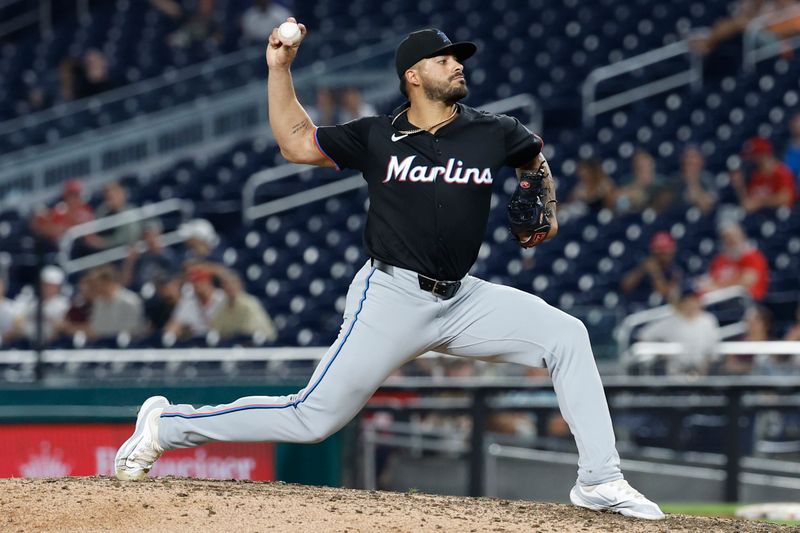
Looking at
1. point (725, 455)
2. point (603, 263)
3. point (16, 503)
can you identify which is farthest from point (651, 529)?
point (603, 263)

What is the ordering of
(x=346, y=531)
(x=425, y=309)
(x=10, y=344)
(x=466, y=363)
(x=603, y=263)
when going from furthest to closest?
1. (x=603, y=263)
2. (x=10, y=344)
3. (x=466, y=363)
4. (x=425, y=309)
5. (x=346, y=531)

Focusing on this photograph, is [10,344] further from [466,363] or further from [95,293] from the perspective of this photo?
[466,363]

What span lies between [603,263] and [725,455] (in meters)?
3.93

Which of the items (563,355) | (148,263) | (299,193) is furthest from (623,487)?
(299,193)

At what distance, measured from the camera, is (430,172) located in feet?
16.6

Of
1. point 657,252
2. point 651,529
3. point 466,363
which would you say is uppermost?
point 657,252

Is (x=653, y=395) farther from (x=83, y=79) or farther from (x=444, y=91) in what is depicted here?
(x=83, y=79)

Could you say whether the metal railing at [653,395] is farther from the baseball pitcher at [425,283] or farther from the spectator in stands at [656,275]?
the baseball pitcher at [425,283]

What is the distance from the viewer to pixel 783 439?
28.5 ft

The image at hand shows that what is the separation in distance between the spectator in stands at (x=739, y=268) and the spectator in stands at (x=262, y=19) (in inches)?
287

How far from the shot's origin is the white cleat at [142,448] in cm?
537

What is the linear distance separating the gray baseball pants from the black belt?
0.6 inches

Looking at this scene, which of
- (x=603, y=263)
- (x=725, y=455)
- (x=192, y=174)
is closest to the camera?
(x=725, y=455)

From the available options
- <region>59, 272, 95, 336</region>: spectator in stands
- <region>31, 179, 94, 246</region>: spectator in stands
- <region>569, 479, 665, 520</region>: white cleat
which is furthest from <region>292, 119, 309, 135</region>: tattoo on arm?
<region>31, 179, 94, 246</region>: spectator in stands
